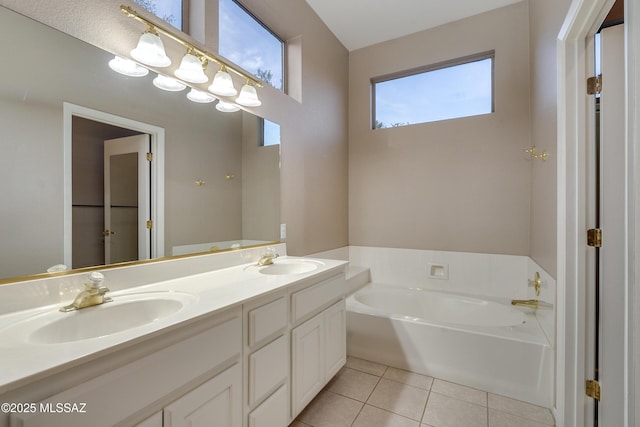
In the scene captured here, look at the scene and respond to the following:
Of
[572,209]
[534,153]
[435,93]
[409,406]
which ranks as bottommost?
[409,406]

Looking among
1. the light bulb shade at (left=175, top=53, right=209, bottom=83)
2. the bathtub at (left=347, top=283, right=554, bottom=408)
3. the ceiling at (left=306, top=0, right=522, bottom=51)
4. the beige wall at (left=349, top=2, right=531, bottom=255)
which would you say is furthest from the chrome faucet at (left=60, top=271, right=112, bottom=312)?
the ceiling at (left=306, top=0, right=522, bottom=51)

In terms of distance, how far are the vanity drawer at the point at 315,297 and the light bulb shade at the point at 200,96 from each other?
4.08ft

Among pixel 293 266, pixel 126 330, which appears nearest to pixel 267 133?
pixel 293 266

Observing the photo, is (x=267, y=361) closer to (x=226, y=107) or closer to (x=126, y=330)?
(x=126, y=330)

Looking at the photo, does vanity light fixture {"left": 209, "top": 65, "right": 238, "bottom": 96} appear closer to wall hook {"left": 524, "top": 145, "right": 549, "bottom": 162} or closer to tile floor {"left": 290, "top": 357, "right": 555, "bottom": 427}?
tile floor {"left": 290, "top": 357, "right": 555, "bottom": 427}

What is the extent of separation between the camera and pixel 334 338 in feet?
6.11

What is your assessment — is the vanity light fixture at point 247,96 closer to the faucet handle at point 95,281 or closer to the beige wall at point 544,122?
the faucet handle at point 95,281

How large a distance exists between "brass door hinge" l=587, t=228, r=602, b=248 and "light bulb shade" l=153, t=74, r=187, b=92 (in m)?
2.24

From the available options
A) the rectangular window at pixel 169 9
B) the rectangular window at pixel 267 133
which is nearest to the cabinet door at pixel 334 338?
the rectangular window at pixel 267 133

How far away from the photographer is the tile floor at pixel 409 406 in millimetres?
1631

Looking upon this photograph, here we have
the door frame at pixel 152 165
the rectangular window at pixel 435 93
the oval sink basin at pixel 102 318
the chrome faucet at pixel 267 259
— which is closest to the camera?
the oval sink basin at pixel 102 318

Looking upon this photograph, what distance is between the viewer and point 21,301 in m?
0.97

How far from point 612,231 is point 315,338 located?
61.4 inches

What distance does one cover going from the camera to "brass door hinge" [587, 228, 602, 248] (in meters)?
1.38
